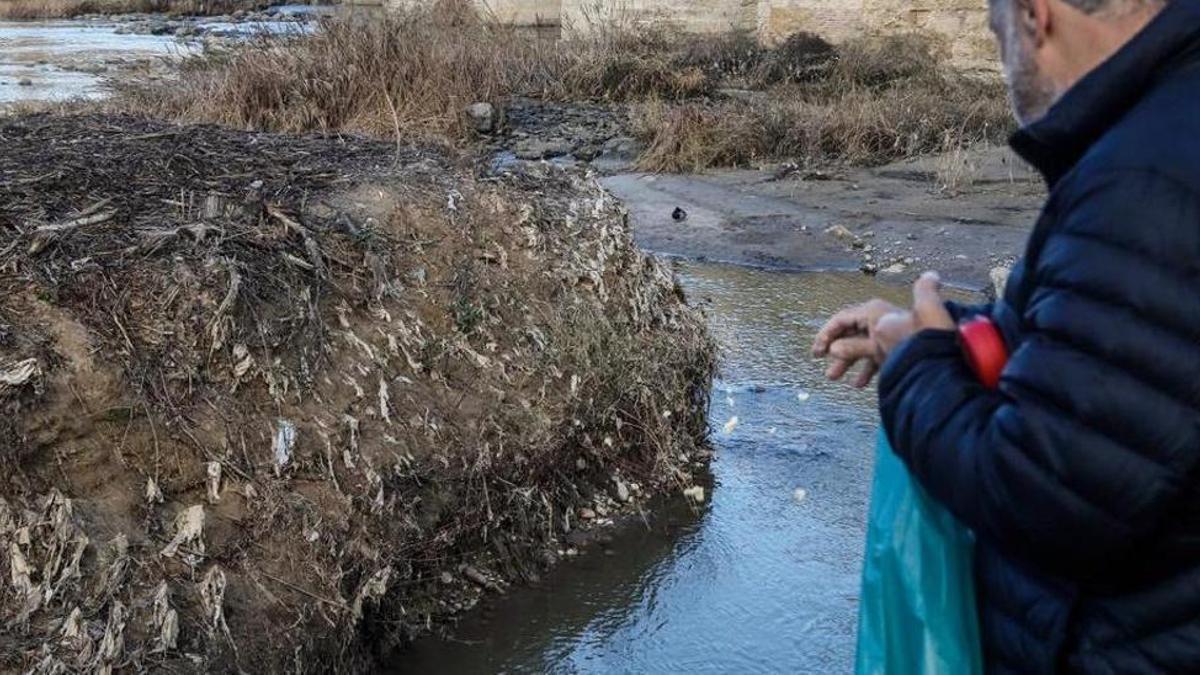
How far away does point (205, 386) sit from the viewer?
158 inches

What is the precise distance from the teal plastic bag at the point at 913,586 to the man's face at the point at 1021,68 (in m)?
0.53

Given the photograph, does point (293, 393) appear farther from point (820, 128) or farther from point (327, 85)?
point (820, 128)

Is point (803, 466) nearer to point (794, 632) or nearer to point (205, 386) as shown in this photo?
point (794, 632)

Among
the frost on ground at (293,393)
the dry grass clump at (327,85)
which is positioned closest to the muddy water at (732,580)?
the frost on ground at (293,393)

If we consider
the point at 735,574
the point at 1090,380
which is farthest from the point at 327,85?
the point at 1090,380

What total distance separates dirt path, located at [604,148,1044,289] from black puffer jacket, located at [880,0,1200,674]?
873 cm

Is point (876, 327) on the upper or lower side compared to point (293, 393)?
upper

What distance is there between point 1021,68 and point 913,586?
2.46ft

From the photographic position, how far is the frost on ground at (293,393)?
11.7 ft

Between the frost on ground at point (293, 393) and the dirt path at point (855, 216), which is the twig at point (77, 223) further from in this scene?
the dirt path at point (855, 216)

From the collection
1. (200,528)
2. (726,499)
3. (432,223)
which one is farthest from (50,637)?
(726,499)

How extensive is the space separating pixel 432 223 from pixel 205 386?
1493 mm

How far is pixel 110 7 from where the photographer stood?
143 ft

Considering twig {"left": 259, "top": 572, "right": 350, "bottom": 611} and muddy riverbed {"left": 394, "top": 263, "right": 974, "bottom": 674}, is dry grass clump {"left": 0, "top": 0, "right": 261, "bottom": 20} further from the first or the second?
twig {"left": 259, "top": 572, "right": 350, "bottom": 611}
